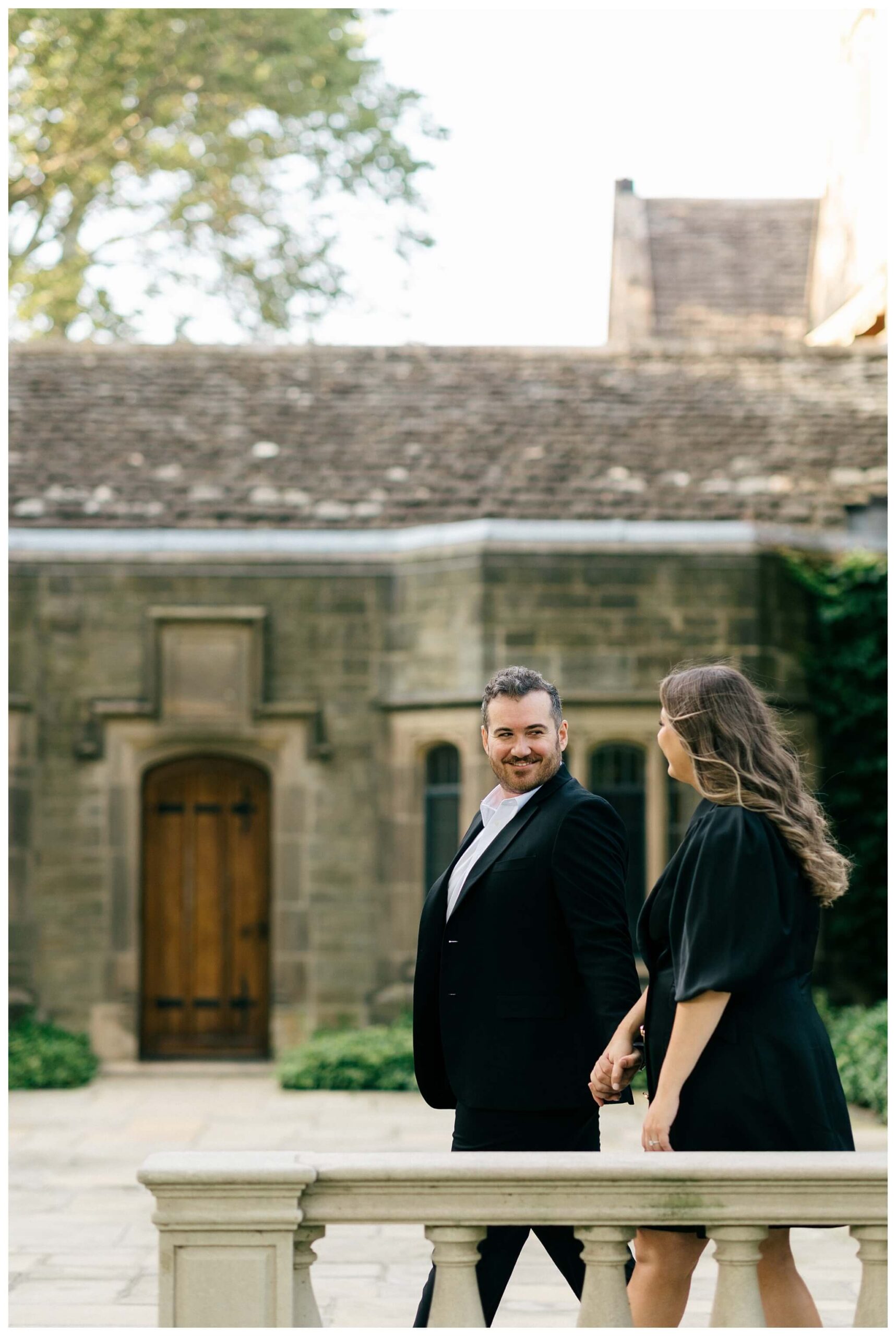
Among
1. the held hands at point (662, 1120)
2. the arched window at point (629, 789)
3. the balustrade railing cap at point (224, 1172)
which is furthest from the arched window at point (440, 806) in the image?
the balustrade railing cap at point (224, 1172)

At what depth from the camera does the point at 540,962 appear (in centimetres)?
342

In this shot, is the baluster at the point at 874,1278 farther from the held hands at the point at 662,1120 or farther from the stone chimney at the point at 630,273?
the stone chimney at the point at 630,273

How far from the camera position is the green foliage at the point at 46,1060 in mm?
10383

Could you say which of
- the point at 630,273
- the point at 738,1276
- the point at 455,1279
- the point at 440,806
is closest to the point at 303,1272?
the point at 455,1279

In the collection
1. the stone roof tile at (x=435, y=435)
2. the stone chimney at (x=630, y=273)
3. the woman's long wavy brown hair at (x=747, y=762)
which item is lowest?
the woman's long wavy brown hair at (x=747, y=762)

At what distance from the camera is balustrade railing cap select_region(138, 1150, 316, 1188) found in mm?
2752

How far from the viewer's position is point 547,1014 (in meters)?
3.39

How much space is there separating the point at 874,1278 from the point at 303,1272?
1092 millimetres

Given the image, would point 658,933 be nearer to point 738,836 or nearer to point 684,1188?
point 738,836

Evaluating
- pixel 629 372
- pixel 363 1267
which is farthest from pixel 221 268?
pixel 363 1267

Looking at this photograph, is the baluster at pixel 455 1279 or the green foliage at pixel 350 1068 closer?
the baluster at pixel 455 1279

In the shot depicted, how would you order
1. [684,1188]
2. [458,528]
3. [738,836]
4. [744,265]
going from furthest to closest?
[744,265]
[458,528]
[738,836]
[684,1188]

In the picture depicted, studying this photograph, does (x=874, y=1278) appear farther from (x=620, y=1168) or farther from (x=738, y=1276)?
(x=620, y=1168)

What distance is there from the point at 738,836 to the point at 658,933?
1.11 ft
